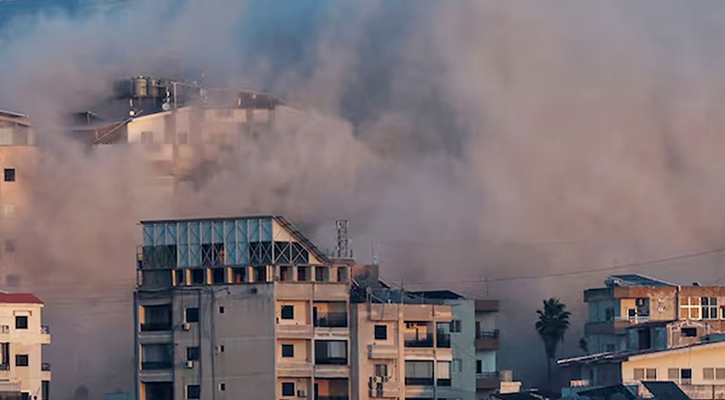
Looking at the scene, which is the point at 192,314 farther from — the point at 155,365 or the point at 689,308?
the point at 689,308

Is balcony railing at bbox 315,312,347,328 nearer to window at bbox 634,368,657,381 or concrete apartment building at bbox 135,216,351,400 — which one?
concrete apartment building at bbox 135,216,351,400

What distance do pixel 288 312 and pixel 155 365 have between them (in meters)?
4.16

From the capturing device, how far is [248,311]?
72625mm

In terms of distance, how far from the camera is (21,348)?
78.1m

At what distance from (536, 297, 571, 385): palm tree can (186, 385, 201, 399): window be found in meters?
19.3

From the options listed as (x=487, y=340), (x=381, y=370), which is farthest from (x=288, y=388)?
(x=487, y=340)

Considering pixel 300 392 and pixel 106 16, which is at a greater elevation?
pixel 106 16

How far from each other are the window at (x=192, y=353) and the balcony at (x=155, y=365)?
636mm

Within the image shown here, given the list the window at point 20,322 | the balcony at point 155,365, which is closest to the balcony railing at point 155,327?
the balcony at point 155,365

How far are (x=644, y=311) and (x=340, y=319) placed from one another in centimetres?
1485

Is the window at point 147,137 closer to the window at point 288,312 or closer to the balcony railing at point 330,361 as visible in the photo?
the window at point 288,312

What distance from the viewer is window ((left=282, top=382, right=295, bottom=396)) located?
72688 millimetres

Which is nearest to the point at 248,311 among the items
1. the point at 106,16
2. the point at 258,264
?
the point at 258,264

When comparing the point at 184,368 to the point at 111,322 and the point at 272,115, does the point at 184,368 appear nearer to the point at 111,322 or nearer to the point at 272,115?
the point at 111,322
